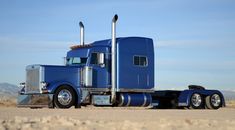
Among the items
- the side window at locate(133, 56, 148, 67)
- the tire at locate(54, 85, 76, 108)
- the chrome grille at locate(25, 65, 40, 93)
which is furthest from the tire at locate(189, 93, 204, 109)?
the chrome grille at locate(25, 65, 40, 93)

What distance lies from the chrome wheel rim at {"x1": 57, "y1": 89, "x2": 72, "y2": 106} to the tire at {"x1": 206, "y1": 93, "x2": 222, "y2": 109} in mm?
8065

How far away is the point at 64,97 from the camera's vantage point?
24906mm

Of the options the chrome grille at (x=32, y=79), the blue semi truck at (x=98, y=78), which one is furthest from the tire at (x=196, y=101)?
the chrome grille at (x=32, y=79)

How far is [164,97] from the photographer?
96.2 ft

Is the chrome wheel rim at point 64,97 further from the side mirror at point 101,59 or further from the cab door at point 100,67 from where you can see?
the side mirror at point 101,59

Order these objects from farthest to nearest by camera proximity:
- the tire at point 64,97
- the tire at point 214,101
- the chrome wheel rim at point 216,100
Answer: the chrome wheel rim at point 216,100
the tire at point 214,101
the tire at point 64,97

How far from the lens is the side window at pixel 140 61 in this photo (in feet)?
88.8

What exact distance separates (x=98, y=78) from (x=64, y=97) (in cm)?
223

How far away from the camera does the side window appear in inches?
1066

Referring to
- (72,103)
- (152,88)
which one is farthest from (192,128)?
(152,88)

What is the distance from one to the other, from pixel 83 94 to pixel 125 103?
208cm

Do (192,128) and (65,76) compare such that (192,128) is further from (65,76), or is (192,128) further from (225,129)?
(65,76)

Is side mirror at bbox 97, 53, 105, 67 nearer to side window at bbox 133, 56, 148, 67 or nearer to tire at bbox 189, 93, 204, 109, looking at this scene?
side window at bbox 133, 56, 148, 67

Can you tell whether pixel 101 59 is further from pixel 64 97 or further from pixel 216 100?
pixel 216 100
